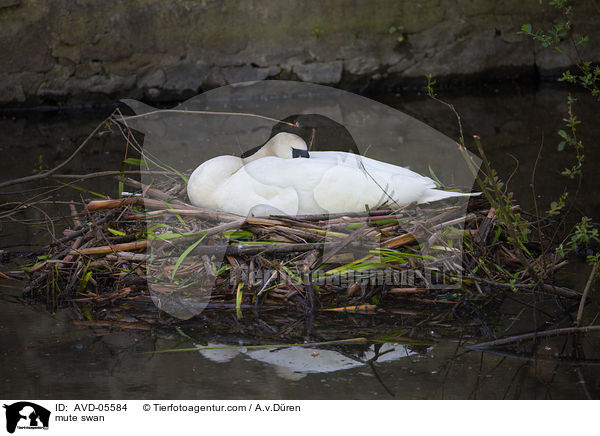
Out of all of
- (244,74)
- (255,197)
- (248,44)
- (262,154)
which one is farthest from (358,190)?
(248,44)

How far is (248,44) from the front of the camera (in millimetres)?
9422

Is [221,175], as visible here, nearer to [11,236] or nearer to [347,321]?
[347,321]

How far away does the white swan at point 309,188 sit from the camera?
352 cm

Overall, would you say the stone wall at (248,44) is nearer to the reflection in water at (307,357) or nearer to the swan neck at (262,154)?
the swan neck at (262,154)

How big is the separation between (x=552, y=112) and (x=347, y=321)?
5.51m

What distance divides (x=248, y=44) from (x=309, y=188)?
20.7ft

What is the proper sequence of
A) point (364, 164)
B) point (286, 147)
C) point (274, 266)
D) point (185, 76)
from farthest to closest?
point (185, 76) < point (286, 147) < point (364, 164) < point (274, 266)

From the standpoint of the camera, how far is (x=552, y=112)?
7.72m

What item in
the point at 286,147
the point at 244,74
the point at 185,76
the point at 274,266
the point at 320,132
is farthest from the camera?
the point at 244,74

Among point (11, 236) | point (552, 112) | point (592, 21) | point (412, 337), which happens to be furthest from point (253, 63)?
point (412, 337)

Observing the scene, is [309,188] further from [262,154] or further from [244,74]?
[244,74]

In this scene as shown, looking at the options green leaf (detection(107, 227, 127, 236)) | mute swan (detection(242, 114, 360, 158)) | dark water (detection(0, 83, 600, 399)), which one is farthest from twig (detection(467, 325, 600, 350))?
mute swan (detection(242, 114, 360, 158))
